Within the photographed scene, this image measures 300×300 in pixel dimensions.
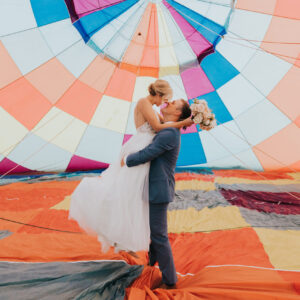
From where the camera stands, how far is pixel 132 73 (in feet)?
11.1

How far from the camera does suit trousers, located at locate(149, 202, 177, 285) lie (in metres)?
1.34

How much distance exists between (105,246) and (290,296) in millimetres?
1029

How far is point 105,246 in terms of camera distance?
1495 millimetres

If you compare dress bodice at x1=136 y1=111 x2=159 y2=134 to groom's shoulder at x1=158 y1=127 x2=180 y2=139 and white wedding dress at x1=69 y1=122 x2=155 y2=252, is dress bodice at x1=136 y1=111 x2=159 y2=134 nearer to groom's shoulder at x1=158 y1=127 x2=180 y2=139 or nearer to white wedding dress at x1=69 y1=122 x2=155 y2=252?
white wedding dress at x1=69 y1=122 x2=155 y2=252

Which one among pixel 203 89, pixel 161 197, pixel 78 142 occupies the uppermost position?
pixel 203 89

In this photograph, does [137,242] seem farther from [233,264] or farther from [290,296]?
[290,296]

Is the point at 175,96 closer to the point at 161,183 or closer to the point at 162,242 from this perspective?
the point at 161,183

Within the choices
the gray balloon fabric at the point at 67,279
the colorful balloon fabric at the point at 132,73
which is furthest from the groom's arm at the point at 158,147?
the colorful balloon fabric at the point at 132,73

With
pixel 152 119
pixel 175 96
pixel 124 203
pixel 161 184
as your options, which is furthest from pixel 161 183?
pixel 175 96

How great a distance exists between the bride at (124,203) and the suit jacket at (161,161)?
62 mm

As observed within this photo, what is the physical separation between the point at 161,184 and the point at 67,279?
76cm

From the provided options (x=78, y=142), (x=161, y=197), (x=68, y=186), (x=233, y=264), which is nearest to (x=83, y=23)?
(x=78, y=142)

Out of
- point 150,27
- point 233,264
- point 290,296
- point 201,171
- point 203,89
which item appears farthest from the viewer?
point 201,171

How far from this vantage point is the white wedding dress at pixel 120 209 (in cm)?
141
